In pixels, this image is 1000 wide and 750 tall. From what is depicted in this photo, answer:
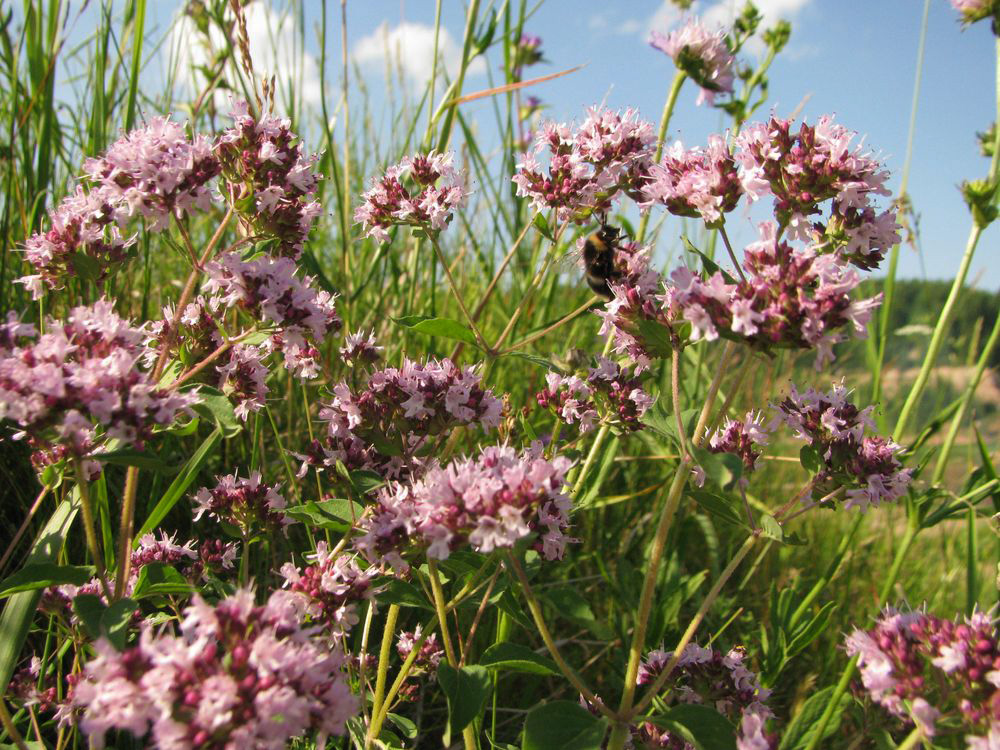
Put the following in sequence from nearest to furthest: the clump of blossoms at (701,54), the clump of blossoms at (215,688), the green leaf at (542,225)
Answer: the clump of blossoms at (215,688) < the green leaf at (542,225) < the clump of blossoms at (701,54)

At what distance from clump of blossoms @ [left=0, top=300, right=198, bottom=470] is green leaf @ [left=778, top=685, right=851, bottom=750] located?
1.63m

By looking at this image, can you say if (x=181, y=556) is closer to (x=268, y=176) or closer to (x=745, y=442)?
(x=268, y=176)

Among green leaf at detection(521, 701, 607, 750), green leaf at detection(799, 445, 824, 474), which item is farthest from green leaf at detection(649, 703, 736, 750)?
green leaf at detection(799, 445, 824, 474)

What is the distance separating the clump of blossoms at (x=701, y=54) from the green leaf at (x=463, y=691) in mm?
2155

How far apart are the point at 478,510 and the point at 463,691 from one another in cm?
47

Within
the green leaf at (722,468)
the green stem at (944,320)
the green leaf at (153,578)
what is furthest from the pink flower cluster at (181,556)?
the green stem at (944,320)

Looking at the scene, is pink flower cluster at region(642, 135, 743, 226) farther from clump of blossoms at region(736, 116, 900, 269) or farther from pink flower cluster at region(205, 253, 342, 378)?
pink flower cluster at region(205, 253, 342, 378)

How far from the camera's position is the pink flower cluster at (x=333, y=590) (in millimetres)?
1643

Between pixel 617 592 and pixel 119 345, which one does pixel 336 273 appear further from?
pixel 119 345

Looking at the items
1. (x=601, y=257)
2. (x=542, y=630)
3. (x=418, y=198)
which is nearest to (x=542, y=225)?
(x=601, y=257)

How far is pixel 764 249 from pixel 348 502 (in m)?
1.17

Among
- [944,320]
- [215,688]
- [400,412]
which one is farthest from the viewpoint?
[944,320]

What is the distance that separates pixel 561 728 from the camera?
157 centimetres

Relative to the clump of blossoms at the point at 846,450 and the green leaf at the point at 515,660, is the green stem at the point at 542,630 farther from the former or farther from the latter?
the clump of blossoms at the point at 846,450
